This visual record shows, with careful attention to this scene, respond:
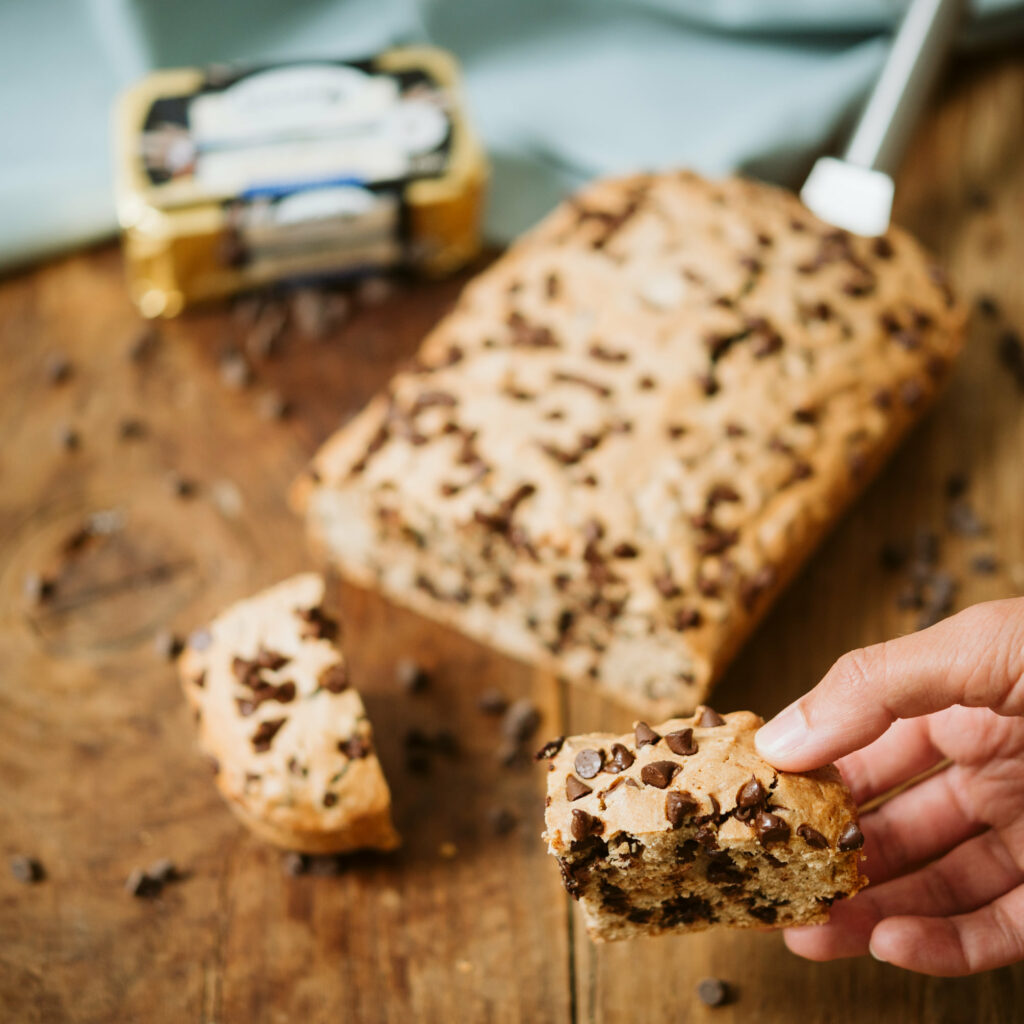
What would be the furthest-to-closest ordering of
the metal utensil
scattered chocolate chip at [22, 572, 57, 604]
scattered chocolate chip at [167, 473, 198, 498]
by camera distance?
the metal utensil, scattered chocolate chip at [167, 473, 198, 498], scattered chocolate chip at [22, 572, 57, 604]

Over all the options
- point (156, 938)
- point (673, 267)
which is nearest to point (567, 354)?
point (673, 267)

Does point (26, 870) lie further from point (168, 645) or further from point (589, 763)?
point (589, 763)

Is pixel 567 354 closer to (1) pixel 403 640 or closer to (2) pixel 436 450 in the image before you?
(2) pixel 436 450

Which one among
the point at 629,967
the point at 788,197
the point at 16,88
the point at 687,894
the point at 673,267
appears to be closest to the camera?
the point at 687,894

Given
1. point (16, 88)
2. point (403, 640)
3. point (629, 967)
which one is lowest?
point (629, 967)

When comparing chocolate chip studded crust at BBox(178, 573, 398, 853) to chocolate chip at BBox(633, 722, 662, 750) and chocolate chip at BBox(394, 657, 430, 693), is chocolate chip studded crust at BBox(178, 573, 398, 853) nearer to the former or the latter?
chocolate chip at BBox(394, 657, 430, 693)

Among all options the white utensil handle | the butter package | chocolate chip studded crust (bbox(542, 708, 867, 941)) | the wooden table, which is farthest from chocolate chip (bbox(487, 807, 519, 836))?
the white utensil handle
